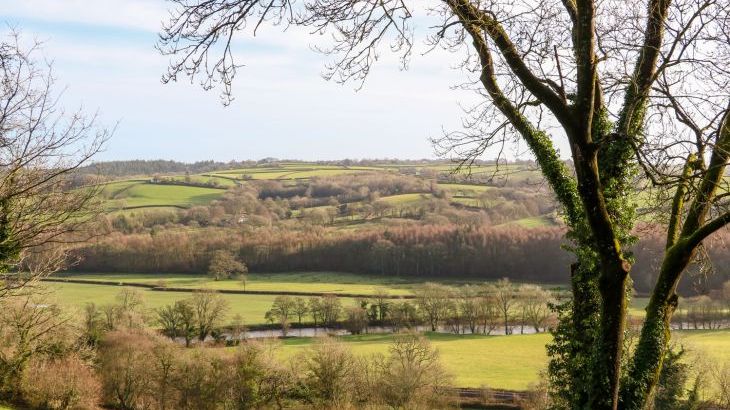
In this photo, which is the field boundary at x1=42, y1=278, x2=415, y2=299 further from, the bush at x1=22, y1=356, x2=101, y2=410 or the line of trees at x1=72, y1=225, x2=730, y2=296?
the bush at x1=22, y1=356, x2=101, y2=410

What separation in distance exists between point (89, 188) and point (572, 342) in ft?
23.1

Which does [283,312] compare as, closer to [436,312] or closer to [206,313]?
[206,313]

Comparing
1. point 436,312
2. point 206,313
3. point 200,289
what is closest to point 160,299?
point 200,289

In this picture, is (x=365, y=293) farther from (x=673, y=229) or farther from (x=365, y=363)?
(x=673, y=229)

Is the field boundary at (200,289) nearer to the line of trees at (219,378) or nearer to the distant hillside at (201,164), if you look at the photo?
the line of trees at (219,378)

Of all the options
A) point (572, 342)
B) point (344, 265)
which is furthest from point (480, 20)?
point (344, 265)

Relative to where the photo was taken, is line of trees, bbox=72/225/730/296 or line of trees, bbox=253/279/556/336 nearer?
line of trees, bbox=253/279/556/336

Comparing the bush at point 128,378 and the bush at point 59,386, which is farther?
the bush at point 128,378

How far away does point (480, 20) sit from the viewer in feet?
16.8

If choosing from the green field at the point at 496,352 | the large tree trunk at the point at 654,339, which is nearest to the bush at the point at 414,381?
the green field at the point at 496,352

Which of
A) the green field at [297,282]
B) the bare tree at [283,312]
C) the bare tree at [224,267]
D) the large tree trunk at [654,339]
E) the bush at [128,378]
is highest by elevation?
the large tree trunk at [654,339]

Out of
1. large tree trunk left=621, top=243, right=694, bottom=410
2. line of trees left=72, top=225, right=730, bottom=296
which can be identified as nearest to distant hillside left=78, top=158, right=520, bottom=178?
line of trees left=72, top=225, right=730, bottom=296

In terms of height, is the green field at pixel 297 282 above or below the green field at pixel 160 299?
above

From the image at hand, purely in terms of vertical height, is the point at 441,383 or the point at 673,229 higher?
the point at 673,229
